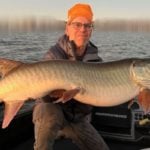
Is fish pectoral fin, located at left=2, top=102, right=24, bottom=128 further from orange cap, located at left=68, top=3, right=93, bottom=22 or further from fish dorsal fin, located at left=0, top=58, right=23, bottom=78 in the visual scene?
orange cap, located at left=68, top=3, right=93, bottom=22

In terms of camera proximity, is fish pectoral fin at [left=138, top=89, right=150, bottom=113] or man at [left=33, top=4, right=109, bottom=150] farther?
man at [left=33, top=4, right=109, bottom=150]

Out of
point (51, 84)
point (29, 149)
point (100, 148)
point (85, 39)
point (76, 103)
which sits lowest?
point (29, 149)

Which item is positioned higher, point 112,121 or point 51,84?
point 51,84

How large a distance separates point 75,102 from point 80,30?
0.76 meters

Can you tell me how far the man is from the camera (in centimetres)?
443

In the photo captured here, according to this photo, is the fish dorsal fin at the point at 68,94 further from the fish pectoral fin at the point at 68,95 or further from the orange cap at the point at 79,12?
the orange cap at the point at 79,12

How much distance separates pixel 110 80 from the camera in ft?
14.0

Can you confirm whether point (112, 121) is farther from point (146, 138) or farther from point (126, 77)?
point (126, 77)

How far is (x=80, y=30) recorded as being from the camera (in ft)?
15.0

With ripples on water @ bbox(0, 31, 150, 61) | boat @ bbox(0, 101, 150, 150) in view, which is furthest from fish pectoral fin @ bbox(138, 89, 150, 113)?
ripples on water @ bbox(0, 31, 150, 61)

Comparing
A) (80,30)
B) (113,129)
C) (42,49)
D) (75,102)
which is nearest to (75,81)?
(75,102)

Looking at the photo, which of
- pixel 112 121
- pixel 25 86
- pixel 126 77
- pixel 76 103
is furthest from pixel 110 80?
pixel 112 121

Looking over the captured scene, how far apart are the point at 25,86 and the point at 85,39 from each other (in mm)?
903

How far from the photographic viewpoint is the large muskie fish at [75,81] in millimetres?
4125
